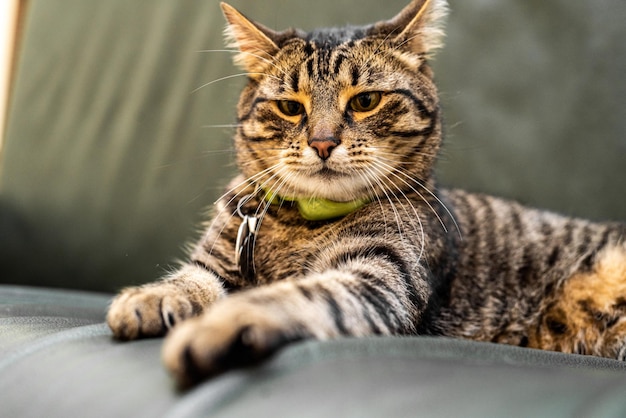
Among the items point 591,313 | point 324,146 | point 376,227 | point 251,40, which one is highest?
point 251,40

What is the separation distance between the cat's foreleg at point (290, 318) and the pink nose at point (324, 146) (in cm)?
21

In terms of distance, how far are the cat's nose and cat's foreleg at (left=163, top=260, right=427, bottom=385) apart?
0.68 ft

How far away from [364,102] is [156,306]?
514mm

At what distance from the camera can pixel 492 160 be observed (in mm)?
1501

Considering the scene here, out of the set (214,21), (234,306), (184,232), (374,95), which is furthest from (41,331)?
(214,21)

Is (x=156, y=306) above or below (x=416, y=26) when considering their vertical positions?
below

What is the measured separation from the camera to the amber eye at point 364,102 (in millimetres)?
1098

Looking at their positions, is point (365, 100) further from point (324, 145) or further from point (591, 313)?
point (591, 313)

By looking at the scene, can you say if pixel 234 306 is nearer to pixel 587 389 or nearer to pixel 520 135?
pixel 587 389

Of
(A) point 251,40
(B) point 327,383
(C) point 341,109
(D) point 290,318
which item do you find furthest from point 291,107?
(B) point 327,383

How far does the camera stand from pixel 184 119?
1.65m

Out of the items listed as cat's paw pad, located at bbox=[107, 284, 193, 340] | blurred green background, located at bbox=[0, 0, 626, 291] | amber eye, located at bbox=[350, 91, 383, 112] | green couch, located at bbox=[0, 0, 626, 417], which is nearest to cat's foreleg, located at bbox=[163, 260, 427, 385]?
cat's paw pad, located at bbox=[107, 284, 193, 340]

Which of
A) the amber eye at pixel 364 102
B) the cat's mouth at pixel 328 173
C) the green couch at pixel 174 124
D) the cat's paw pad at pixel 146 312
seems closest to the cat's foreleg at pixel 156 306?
the cat's paw pad at pixel 146 312

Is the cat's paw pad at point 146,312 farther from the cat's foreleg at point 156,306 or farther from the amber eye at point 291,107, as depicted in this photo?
the amber eye at point 291,107
